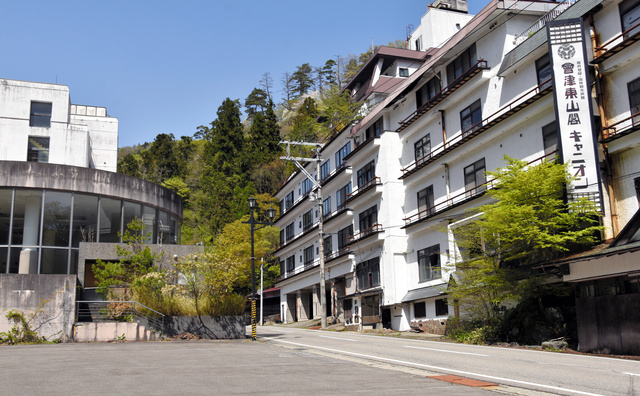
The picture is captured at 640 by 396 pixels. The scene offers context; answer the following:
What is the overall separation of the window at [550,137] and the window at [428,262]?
34.4 ft

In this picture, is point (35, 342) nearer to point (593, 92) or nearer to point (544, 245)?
point (544, 245)

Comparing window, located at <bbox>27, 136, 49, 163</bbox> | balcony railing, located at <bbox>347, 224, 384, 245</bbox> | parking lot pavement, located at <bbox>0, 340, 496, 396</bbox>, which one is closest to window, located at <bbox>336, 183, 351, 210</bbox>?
balcony railing, located at <bbox>347, 224, 384, 245</bbox>

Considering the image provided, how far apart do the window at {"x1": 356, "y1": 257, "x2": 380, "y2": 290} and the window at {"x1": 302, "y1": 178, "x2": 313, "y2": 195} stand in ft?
50.5

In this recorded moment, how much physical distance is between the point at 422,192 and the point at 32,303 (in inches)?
952

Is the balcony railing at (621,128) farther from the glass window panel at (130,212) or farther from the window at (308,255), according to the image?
the window at (308,255)

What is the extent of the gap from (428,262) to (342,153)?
54.9ft

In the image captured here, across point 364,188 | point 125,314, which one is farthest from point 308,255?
point 125,314

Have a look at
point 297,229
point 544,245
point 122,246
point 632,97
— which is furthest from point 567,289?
point 297,229

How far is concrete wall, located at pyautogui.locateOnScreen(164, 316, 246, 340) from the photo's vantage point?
927 inches

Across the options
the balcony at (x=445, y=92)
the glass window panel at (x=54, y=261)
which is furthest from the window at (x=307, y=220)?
the glass window panel at (x=54, y=261)

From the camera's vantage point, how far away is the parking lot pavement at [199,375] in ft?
31.6

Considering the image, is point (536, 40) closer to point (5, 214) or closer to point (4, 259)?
point (5, 214)

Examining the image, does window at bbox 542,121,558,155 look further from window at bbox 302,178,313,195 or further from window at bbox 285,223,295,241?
window at bbox 285,223,295,241

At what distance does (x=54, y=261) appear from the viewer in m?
27.3
